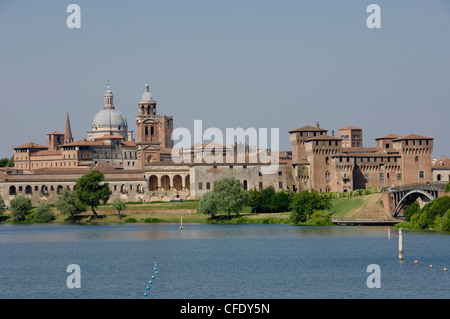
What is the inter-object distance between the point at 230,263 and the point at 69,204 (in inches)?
2044

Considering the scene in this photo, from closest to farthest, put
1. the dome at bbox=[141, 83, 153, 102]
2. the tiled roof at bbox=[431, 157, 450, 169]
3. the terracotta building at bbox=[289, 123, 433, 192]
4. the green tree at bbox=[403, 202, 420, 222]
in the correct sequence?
the green tree at bbox=[403, 202, 420, 222], the terracotta building at bbox=[289, 123, 433, 192], the tiled roof at bbox=[431, 157, 450, 169], the dome at bbox=[141, 83, 153, 102]

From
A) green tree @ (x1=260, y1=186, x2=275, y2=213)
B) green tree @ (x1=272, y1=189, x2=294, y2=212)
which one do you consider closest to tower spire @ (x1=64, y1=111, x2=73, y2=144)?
green tree @ (x1=260, y1=186, x2=275, y2=213)

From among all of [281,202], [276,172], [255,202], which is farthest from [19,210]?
[276,172]

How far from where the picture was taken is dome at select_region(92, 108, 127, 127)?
556 feet

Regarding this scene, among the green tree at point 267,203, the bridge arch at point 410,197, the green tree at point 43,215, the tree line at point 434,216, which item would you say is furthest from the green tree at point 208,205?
the tree line at point 434,216

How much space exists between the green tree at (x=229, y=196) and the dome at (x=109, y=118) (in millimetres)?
78824

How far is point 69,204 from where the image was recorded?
10106cm

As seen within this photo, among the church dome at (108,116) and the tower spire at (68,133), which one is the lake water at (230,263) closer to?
the church dome at (108,116)

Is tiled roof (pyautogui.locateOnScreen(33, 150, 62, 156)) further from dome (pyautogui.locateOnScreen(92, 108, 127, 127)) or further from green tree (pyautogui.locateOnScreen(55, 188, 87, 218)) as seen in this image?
green tree (pyautogui.locateOnScreen(55, 188, 87, 218))

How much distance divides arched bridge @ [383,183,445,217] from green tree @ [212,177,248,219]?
14.8m

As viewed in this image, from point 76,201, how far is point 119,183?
20673mm
